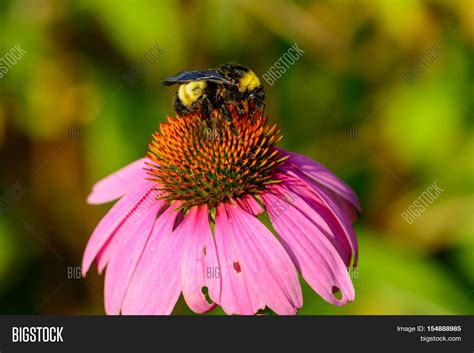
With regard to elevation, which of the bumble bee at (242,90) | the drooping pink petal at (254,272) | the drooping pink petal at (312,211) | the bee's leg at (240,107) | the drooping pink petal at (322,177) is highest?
the bumble bee at (242,90)

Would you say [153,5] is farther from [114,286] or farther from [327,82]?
[114,286]

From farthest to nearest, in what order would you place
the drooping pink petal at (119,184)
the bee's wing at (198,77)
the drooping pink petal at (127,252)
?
the drooping pink petal at (119,184)
the bee's wing at (198,77)
the drooping pink petal at (127,252)

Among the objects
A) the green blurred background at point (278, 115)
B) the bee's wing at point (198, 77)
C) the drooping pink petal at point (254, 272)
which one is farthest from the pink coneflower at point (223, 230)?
the green blurred background at point (278, 115)

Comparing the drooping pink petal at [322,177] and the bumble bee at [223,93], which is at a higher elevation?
the bumble bee at [223,93]

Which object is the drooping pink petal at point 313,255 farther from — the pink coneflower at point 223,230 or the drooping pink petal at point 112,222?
the drooping pink petal at point 112,222

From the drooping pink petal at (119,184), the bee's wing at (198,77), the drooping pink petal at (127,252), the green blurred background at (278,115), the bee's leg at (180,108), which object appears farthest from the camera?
Answer: the green blurred background at (278,115)

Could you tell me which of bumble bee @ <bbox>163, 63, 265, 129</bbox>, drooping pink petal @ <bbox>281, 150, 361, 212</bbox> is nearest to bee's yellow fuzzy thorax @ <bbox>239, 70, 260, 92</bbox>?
bumble bee @ <bbox>163, 63, 265, 129</bbox>

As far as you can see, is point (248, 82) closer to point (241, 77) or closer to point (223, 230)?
point (241, 77)

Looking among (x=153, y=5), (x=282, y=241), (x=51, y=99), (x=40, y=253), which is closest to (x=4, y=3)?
(x=51, y=99)
